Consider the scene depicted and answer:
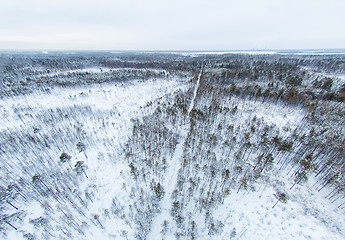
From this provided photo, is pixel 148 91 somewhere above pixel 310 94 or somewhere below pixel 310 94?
below

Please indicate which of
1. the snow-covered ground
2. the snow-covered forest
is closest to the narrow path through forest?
the snow-covered forest

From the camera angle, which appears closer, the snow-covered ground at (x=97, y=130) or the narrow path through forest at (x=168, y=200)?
the narrow path through forest at (x=168, y=200)

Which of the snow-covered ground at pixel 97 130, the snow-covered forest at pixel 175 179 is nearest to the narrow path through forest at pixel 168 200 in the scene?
the snow-covered forest at pixel 175 179

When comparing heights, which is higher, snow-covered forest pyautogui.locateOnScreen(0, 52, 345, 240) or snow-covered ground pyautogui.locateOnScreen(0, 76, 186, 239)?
snow-covered forest pyautogui.locateOnScreen(0, 52, 345, 240)

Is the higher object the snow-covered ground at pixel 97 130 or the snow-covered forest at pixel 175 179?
the snow-covered forest at pixel 175 179

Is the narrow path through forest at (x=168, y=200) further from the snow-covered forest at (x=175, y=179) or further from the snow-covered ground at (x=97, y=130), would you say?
the snow-covered ground at (x=97, y=130)

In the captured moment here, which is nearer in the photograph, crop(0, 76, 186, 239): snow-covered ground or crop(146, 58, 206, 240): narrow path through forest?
crop(146, 58, 206, 240): narrow path through forest

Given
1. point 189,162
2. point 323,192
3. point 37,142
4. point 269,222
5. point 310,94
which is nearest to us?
point 269,222

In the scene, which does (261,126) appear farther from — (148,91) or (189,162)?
(148,91)

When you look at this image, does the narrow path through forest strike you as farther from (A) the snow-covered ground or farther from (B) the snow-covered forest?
(A) the snow-covered ground

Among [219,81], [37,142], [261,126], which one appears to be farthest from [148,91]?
[261,126]

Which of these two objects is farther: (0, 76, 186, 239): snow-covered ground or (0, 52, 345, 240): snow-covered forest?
(0, 76, 186, 239): snow-covered ground
